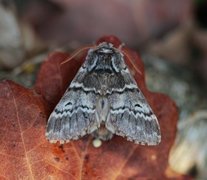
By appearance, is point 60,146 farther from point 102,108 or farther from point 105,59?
point 105,59

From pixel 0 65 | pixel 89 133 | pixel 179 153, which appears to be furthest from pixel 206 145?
pixel 0 65

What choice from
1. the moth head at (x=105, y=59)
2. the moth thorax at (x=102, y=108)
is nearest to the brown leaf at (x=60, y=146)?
the moth head at (x=105, y=59)

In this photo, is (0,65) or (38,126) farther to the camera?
(0,65)

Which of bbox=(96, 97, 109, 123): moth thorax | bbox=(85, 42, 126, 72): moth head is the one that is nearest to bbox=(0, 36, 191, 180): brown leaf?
bbox=(85, 42, 126, 72): moth head

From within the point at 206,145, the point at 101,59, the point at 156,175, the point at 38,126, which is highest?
the point at 101,59

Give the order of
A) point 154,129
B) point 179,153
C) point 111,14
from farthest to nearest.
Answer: point 111,14 < point 179,153 < point 154,129

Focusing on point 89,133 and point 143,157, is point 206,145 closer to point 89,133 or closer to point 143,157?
point 143,157

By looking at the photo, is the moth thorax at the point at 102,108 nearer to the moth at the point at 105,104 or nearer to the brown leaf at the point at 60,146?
the moth at the point at 105,104
